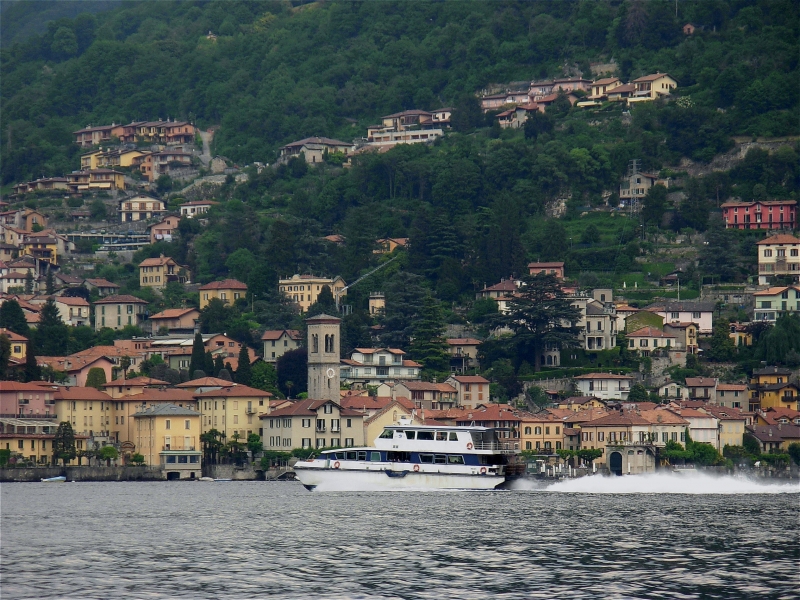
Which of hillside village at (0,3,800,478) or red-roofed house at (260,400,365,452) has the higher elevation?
hillside village at (0,3,800,478)

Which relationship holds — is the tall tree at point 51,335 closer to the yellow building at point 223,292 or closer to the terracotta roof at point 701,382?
the yellow building at point 223,292

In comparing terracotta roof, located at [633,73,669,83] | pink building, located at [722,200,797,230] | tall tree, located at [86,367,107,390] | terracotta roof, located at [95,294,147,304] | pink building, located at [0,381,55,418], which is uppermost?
terracotta roof, located at [633,73,669,83]

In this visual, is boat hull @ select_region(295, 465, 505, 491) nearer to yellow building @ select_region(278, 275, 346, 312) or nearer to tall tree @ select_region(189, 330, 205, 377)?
tall tree @ select_region(189, 330, 205, 377)

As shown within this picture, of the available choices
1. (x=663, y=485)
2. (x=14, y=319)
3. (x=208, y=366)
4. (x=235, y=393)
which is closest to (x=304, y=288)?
(x=208, y=366)

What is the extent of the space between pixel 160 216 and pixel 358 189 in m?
24.6

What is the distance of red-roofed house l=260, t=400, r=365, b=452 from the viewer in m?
119

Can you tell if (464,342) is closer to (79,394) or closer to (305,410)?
(305,410)

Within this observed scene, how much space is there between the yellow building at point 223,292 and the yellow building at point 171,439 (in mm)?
39705

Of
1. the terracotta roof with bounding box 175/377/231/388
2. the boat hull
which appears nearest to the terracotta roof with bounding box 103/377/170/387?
the terracotta roof with bounding box 175/377/231/388

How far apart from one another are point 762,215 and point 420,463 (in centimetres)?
7943

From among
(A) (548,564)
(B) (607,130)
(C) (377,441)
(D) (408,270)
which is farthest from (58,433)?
(B) (607,130)

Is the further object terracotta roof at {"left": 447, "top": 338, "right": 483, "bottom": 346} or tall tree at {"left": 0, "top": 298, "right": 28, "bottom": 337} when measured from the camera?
terracotta roof at {"left": 447, "top": 338, "right": 483, "bottom": 346}

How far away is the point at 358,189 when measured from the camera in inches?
7170

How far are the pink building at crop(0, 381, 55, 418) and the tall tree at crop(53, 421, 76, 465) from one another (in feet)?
14.8
